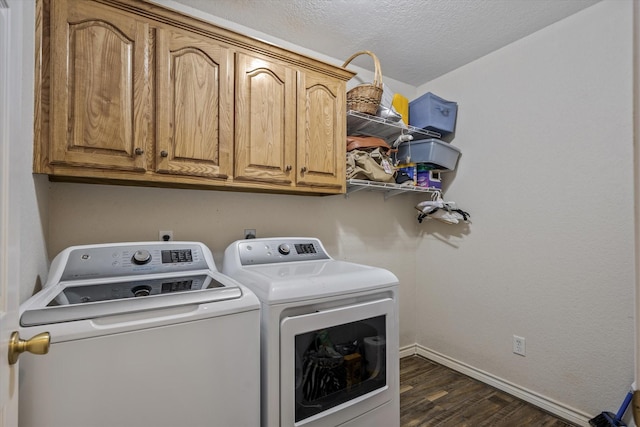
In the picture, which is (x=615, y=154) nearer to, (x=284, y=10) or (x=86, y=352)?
(x=284, y=10)

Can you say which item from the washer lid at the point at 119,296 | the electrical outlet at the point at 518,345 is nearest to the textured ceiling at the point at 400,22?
the washer lid at the point at 119,296

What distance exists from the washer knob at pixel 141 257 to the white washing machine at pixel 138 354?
0.12 m

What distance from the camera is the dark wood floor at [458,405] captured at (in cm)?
182

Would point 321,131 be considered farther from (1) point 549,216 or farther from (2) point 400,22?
(1) point 549,216

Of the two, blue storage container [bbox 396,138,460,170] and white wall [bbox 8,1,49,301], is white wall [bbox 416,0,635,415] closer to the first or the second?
blue storage container [bbox 396,138,460,170]

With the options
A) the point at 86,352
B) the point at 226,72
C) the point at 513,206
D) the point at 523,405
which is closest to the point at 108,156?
the point at 226,72

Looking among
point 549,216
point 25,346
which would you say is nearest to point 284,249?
point 25,346

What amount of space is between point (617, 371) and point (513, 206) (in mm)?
1070

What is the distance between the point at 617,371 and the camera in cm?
166

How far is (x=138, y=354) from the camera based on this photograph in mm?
885

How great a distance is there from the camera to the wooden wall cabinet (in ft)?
3.97

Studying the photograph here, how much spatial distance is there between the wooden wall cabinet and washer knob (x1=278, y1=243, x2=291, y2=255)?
35 cm

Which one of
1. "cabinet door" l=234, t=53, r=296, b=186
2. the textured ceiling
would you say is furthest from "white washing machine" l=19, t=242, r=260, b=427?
the textured ceiling

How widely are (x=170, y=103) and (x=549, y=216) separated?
232 centimetres
